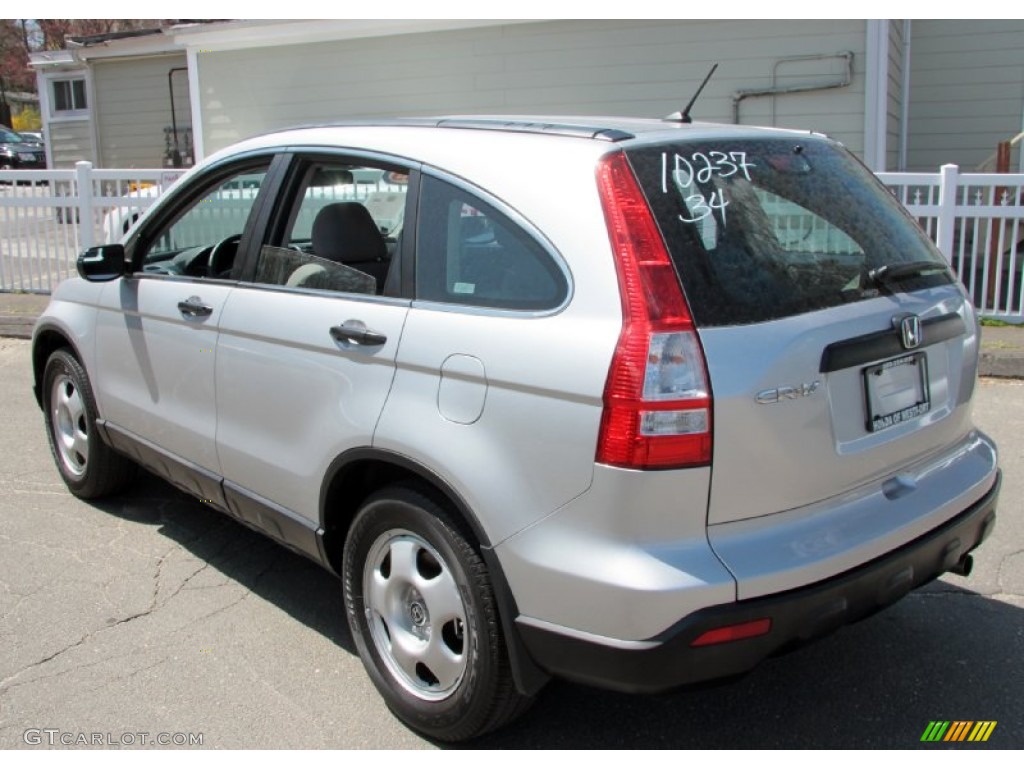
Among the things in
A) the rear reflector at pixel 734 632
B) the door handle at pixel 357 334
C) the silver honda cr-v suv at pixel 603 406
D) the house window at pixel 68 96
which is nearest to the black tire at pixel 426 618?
the silver honda cr-v suv at pixel 603 406

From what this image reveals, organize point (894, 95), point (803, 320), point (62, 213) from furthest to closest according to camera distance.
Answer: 1. point (894, 95)
2. point (62, 213)
3. point (803, 320)

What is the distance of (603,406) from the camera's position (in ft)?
7.45

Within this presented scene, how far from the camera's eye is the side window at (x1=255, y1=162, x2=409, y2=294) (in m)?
3.21

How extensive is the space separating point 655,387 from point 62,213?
9.88 metres

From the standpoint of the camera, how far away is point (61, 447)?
16.1 feet

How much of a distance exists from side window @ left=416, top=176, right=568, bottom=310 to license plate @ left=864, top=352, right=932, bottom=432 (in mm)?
888

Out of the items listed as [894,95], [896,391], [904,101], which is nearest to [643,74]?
[894,95]

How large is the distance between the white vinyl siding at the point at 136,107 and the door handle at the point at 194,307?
18.7 metres

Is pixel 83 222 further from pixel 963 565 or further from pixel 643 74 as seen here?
pixel 963 565

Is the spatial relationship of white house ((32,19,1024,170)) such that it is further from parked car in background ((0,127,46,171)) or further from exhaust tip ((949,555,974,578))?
parked car in background ((0,127,46,171))

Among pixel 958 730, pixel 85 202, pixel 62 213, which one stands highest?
pixel 85 202

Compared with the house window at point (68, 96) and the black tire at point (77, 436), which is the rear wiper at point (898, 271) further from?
the house window at point (68, 96)

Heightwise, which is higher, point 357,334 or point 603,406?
point 357,334

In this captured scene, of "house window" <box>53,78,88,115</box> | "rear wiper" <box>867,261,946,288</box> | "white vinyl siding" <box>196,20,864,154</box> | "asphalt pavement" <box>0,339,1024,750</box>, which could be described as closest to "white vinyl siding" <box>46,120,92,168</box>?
"house window" <box>53,78,88,115</box>
